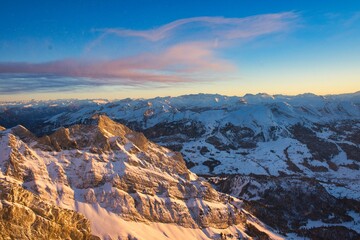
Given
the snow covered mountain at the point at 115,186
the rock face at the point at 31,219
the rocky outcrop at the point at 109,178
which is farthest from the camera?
the rocky outcrop at the point at 109,178

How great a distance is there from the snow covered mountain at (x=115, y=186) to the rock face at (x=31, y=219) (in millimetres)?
15455

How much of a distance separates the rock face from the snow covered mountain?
1545cm

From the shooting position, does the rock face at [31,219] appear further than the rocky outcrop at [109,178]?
No

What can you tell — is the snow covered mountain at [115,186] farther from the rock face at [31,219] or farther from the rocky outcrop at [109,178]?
the rock face at [31,219]

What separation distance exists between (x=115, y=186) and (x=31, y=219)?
46768 millimetres

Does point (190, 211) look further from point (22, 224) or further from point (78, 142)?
point (22, 224)

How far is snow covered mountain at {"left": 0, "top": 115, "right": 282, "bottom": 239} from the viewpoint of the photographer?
120750 mm

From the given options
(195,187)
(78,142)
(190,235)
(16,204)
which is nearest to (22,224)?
(16,204)

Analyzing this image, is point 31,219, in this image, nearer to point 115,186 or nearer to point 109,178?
point 109,178

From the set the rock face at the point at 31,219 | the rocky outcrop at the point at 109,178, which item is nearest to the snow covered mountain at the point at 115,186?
the rocky outcrop at the point at 109,178

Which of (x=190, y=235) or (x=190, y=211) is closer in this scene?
(x=190, y=235)

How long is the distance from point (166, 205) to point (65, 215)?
50290 millimetres

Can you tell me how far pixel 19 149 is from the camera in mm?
125438

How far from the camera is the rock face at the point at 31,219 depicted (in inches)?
3341
